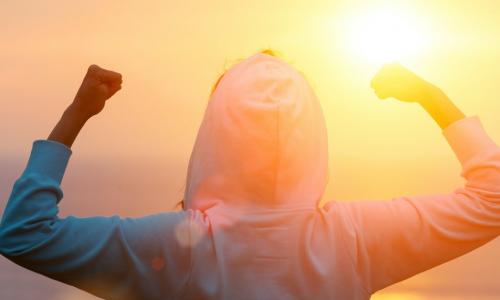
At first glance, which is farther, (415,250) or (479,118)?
(479,118)

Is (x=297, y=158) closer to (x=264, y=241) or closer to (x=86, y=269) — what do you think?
(x=264, y=241)

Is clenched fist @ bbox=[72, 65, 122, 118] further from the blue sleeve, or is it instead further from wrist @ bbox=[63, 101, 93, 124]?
the blue sleeve

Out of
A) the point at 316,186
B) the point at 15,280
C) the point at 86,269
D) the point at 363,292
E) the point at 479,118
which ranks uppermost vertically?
the point at 479,118

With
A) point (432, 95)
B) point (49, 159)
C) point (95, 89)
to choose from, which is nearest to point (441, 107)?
point (432, 95)

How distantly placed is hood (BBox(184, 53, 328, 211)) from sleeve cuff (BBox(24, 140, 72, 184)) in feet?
1.02

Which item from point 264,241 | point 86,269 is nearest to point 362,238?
point 264,241

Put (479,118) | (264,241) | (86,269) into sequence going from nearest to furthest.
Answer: (86,269)
(264,241)
(479,118)

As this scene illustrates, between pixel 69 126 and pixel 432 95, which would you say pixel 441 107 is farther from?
pixel 69 126

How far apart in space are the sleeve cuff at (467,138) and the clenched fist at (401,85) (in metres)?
0.10

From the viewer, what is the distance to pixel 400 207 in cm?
145

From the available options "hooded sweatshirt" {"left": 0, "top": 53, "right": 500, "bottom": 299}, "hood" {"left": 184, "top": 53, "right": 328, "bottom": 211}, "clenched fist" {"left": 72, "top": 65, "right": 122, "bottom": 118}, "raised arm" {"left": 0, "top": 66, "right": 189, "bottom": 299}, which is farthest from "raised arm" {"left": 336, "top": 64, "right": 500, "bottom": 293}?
"clenched fist" {"left": 72, "top": 65, "right": 122, "bottom": 118}

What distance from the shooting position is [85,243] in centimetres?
129

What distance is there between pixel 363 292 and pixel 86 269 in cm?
59

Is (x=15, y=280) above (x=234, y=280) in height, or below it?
below
